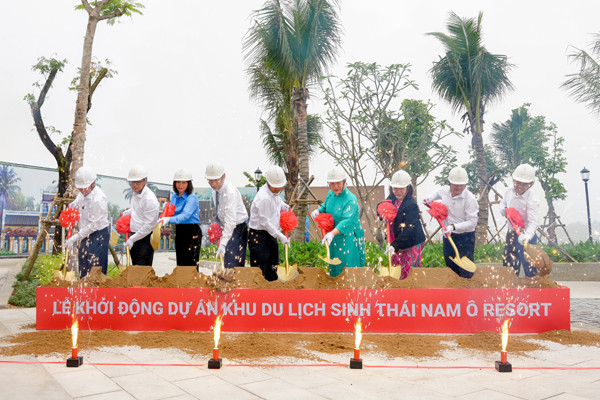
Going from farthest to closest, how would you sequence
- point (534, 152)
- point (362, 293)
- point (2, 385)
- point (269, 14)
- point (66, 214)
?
point (534, 152) → point (269, 14) → point (66, 214) → point (362, 293) → point (2, 385)

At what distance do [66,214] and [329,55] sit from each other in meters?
8.21

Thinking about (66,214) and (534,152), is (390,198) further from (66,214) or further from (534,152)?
(534,152)

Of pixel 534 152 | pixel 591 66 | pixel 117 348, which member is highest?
pixel 591 66

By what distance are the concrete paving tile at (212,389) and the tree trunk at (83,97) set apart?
732cm

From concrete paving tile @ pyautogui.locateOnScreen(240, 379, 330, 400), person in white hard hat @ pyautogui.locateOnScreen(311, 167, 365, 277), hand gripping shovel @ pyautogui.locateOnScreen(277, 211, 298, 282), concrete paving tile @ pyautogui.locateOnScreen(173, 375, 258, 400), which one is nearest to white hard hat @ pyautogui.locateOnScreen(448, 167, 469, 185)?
person in white hard hat @ pyautogui.locateOnScreen(311, 167, 365, 277)

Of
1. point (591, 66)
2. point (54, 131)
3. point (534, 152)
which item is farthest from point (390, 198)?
point (534, 152)

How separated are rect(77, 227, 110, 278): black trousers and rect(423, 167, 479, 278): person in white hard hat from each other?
462 cm

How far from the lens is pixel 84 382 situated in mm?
3439

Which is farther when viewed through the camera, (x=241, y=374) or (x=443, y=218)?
(x=443, y=218)

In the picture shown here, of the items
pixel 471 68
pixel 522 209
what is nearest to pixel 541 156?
pixel 471 68

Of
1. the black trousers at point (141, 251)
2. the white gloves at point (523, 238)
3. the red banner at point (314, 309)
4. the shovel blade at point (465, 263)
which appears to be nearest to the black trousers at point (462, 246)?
the shovel blade at point (465, 263)

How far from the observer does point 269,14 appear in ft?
38.8

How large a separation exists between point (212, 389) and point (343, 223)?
304 centimetres

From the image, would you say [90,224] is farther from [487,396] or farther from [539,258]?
[539,258]
